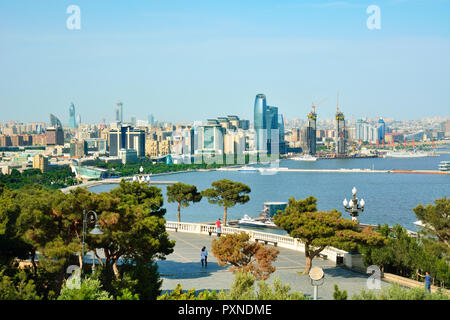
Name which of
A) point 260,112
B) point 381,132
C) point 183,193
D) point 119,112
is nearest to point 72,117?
point 119,112

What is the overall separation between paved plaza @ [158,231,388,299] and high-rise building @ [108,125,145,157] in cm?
7893

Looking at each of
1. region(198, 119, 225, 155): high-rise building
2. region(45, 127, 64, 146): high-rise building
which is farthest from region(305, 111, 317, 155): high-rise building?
region(45, 127, 64, 146): high-rise building

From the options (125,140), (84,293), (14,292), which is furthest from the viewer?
(125,140)

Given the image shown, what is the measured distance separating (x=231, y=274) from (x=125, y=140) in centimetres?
8321

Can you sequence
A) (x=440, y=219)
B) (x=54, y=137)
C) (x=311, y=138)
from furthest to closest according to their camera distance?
(x=311, y=138) → (x=54, y=137) → (x=440, y=219)

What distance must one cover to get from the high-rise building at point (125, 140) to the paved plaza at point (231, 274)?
78.9m

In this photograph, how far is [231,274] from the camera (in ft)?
27.6

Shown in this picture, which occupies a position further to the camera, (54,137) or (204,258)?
(54,137)

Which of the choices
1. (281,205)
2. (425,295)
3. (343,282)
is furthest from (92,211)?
(281,205)

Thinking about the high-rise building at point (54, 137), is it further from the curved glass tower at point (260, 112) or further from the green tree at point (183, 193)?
the green tree at point (183, 193)

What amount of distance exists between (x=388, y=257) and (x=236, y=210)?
18429 millimetres

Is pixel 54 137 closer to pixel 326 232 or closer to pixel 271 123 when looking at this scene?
pixel 271 123

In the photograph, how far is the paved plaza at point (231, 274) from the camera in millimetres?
7441

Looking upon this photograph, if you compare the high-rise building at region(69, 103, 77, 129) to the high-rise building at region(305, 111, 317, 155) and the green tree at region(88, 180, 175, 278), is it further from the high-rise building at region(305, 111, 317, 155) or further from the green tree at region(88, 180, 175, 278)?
the green tree at region(88, 180, 175, 278)
